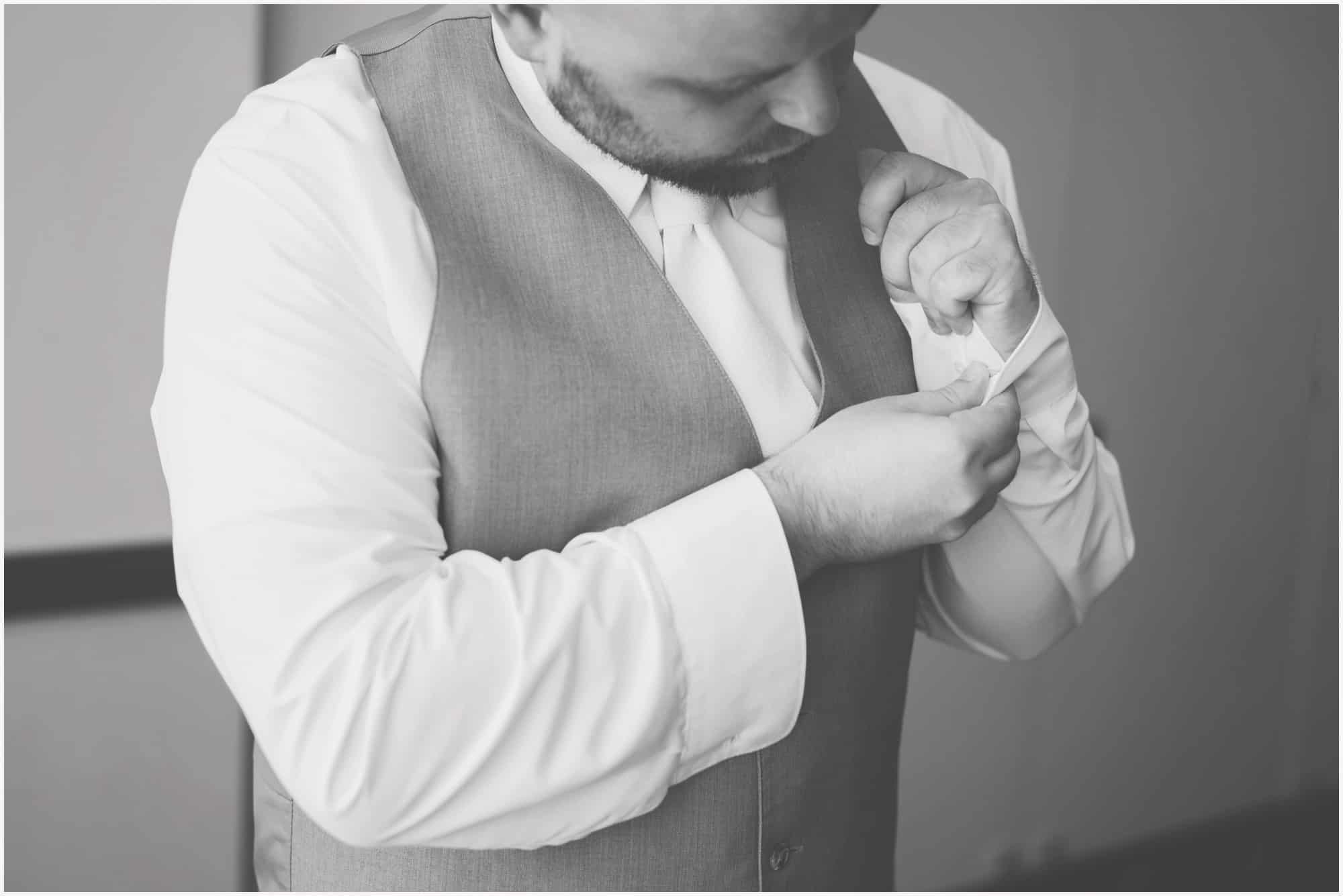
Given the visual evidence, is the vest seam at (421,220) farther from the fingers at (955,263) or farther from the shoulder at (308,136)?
the fingers at (955,263)

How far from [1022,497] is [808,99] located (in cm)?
46

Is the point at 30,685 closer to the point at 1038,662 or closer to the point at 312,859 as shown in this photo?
the point at 312,859

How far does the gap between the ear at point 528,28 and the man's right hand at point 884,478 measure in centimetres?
38

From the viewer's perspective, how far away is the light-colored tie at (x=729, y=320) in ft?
3.25

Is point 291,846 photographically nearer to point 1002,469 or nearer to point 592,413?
point 592,413

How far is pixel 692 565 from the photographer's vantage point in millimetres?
863

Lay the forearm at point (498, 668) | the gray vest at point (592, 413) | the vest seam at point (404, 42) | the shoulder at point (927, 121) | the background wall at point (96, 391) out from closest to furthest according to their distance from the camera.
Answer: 1. the forearm at point (498, 668)
2. the gray vest at point (592, 413)
3. the vest seam at point (404, 42)
4. the shoulder at point (927, 121)
5. the background wall at point (96, 391)

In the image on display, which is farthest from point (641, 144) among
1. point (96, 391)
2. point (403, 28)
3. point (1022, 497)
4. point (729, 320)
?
point (96, 391)

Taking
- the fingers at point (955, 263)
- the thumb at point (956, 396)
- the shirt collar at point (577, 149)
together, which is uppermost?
the shirt collar at point (577, 149)

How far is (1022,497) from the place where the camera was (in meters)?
1.11

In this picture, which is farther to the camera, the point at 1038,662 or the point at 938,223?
the point at 1038,662

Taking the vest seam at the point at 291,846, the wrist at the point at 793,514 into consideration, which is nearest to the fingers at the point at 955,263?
the wrist at the point at 793,514

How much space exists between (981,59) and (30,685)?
2.20 metres

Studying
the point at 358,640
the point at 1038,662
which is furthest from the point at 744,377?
the point at 1038,662
